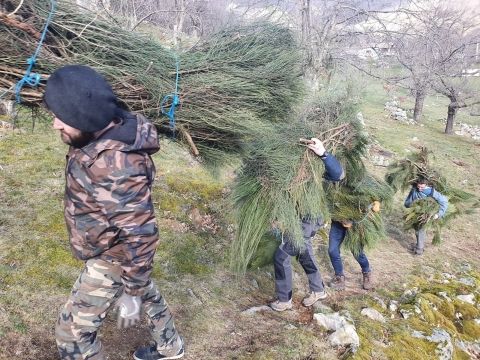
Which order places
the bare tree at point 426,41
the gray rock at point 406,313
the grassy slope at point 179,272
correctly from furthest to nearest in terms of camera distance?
the bare tree at point 426,41 → the gray rock at point 406,313 → the grassy slope at point 179,272

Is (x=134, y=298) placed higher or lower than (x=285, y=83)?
lower

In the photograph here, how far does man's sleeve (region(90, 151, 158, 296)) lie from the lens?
5.87 feet

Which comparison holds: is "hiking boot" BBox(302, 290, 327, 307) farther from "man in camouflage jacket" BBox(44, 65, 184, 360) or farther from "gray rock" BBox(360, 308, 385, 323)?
"man in camouflage jacket" BBox(44, 65, 184, 360)

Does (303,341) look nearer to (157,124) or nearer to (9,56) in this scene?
(157,124)

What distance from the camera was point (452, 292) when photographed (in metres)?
4.56

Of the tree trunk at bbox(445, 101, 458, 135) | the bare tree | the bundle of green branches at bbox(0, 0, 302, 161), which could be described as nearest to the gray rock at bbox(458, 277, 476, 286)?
the bundle of green branches at bbox(0, 0, 302, 161)

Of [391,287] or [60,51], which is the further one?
[391,287]

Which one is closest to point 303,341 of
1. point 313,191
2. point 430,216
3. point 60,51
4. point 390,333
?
point 390,333

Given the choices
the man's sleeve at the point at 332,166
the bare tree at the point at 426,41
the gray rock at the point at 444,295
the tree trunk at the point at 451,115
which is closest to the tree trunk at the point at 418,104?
the bare tree at the point at 426,41

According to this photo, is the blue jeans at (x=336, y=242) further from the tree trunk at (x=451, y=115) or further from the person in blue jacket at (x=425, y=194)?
the tree trunk at (x=451, y=115)

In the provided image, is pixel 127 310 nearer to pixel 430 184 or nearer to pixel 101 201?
pixel 101 201

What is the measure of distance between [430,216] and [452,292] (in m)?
1.47

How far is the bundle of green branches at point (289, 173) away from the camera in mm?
3094

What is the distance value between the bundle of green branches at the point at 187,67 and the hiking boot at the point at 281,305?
→ 1.41 metres
